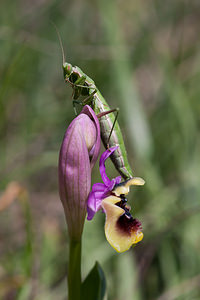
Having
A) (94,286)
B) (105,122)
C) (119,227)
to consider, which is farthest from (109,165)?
(119,227)

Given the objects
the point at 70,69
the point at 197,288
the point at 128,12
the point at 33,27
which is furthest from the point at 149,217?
the point at 128,12

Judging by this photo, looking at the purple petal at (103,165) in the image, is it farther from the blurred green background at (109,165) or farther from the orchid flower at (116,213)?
the blurred green background at (109,165)

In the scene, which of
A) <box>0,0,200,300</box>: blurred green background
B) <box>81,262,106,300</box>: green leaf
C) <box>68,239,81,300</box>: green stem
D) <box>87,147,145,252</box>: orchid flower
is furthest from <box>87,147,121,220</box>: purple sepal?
<box>0,0,200,300</box>: blurred green background

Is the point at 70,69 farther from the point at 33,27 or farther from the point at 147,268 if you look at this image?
the point at 33,27

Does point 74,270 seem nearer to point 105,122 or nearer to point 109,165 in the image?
point 105,122

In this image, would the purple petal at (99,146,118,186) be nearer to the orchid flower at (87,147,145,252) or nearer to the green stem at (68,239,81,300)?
the orchid flower at (87,147,145,252)
